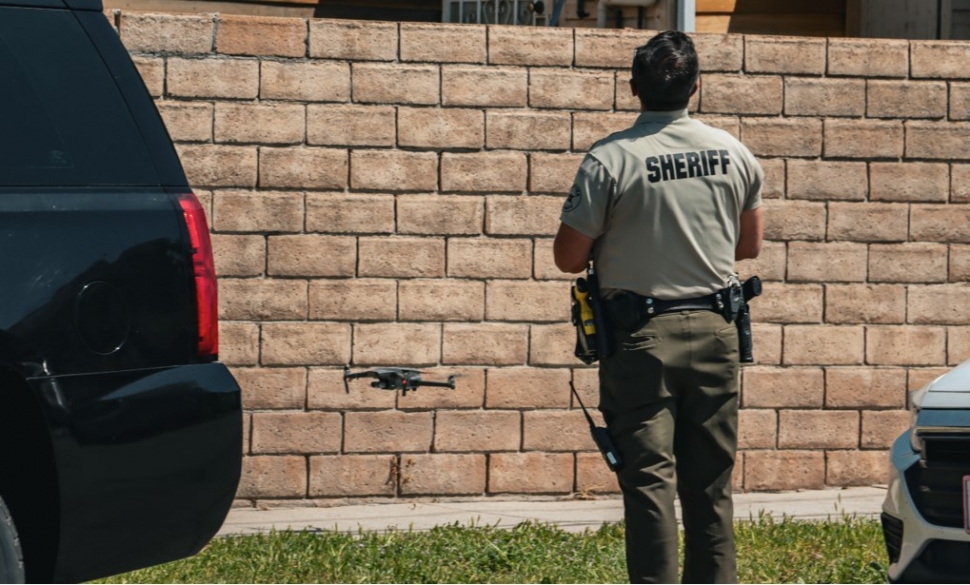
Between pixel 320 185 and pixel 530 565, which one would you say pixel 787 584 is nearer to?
pixel 530 565

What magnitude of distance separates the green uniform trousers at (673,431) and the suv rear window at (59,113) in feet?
5.31

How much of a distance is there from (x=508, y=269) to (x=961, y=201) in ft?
8.05

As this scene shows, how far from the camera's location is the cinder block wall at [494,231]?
23.9 ft

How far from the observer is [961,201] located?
7891 mm

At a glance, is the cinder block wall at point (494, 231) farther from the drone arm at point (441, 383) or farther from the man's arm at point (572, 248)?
the man's arm at point (572, 248)

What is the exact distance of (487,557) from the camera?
6.12 metres

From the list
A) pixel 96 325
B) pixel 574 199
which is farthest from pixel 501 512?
pixel 96 325

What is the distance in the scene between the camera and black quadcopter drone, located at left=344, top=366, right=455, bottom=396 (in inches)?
289

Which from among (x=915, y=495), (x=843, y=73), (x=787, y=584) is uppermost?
(x=843, y=73)

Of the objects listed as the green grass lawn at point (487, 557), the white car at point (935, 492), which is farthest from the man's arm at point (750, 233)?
the green grass lawn at point (487, 557)

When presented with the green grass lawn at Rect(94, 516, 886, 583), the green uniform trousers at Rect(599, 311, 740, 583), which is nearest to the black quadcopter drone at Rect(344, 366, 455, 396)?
the green grass lawn at Rect(94, 516, 886, 583)

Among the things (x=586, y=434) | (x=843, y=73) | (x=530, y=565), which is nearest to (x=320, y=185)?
(x=586, y=434)

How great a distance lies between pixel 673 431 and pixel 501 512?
2555 mm

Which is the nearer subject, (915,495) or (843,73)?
(915,495)
